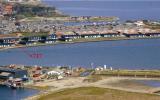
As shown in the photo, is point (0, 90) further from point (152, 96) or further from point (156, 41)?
point (156, 41)

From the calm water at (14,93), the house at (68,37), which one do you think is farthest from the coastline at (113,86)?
the house at (68,37)

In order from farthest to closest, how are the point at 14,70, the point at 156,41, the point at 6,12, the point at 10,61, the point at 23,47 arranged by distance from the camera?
the point at 6,12 < the point at 156,41 < the point at 23,47 < the point at 10,61 < the point at 14,70

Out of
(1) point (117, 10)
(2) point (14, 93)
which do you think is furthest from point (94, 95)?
(1) point (117, 10)

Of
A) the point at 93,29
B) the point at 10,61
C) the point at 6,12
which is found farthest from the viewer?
the point at 6,12

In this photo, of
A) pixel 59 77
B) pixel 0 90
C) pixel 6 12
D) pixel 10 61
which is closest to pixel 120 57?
pixel 10 61

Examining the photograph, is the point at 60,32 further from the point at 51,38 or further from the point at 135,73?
the point at 135,73

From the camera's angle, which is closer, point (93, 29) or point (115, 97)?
point (115, 97)

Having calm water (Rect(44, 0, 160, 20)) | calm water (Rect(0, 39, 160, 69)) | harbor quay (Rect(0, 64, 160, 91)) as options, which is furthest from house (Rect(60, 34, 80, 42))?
calm water (Rect(44, 0, 160, 20))
